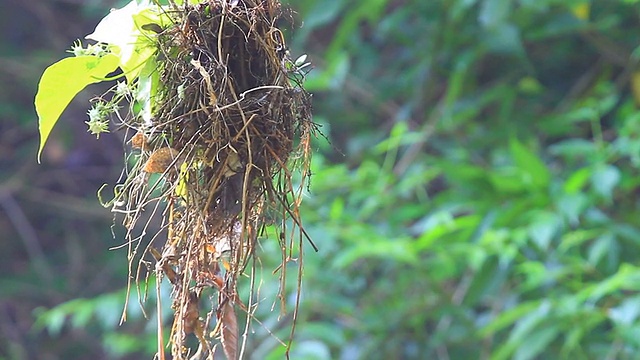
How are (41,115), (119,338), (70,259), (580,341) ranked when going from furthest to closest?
Answer: (70,259) < (119,338) < (580,341) < (41,115)

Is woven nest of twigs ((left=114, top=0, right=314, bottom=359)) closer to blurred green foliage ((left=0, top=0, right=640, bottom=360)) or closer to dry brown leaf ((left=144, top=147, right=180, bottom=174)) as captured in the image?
dry brown leaf ((left=144, top=147, right=180, bottom=174))

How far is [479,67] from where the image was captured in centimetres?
189

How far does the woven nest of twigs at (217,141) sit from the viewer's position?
0.59m

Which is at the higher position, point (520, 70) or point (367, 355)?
point (520, 70)

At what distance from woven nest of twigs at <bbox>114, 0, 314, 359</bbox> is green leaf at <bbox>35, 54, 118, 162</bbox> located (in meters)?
0.05

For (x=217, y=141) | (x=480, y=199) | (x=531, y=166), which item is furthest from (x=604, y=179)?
(x=217, y=141)

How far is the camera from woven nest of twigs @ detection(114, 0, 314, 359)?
59cm

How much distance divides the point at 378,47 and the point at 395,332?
0.86m

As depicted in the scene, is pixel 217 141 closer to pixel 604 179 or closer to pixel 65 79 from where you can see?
pixel 65 79

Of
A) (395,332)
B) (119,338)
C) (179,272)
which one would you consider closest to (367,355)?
(395,332)

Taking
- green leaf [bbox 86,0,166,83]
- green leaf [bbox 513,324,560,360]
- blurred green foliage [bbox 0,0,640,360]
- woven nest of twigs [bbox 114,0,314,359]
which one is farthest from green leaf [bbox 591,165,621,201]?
green leaf [bbox 86,0,166,83]

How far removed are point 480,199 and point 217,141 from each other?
3.31ft

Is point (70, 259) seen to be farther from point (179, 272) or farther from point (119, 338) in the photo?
point (179, 272)

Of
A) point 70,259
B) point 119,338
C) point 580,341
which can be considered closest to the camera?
point 580,341
